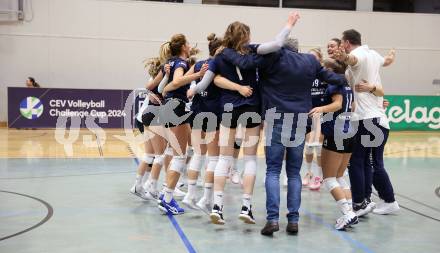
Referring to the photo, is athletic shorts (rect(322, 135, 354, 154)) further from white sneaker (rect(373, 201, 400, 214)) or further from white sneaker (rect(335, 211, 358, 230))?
white sneaker (rect(373, 201, 400, 214))

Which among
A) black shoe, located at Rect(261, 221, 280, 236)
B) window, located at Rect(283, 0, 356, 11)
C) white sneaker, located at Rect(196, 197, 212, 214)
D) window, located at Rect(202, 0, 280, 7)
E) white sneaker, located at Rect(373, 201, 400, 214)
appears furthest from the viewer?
window, located at Rect(283, 0, 356, 11)

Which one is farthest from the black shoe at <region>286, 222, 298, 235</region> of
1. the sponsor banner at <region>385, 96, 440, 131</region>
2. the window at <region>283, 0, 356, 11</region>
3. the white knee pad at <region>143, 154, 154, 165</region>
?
the window at <region>283, 0, 356, 11</region>

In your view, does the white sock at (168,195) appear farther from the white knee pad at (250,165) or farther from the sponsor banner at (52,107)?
the sponsor banner at (52,107)

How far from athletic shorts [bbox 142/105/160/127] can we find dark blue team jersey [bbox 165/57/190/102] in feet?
1.14

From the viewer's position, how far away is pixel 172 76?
18.1ft

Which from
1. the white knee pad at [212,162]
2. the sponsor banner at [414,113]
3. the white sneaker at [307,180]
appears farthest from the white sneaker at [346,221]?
the sponsor banner at [414,113]

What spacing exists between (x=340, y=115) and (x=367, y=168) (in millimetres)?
778

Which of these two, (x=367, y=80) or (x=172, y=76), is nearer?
(x=367, y=80)

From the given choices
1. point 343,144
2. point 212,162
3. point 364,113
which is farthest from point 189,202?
point 364,113

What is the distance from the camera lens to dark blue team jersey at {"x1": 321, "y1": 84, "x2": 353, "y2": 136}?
16.8 ft

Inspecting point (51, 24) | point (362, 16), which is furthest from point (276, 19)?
point (51, 24)

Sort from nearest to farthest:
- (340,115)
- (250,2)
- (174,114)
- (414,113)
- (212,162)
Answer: (340,115) < (212,162) < (174,114) < (414,113) < (250,2)

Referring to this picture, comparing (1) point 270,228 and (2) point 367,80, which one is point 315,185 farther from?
(1) point 270,228

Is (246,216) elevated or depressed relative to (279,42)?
depressed
